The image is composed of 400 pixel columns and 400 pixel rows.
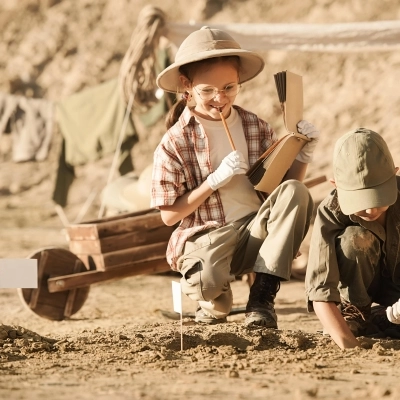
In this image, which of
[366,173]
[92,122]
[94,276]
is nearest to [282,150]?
[366,173]

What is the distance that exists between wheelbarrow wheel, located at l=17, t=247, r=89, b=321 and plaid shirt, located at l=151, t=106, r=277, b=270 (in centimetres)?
114

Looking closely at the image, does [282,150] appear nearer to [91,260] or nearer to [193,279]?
[193,279]

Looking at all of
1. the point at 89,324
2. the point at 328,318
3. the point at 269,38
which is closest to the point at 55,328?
the point at 89,324

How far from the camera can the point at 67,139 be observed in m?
8.47

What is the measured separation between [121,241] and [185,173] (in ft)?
3.86

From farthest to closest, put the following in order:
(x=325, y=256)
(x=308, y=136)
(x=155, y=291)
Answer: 1. (x=155, y=291)
2. (x=308, y=136)
3. (x=325, y=256)

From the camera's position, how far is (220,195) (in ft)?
13.9

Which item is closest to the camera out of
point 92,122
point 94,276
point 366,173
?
point 366,173

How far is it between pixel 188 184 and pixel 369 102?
21.6 feet

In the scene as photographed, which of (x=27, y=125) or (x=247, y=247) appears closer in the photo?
(x=247, y=247)

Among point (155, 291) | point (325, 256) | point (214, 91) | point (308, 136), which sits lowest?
point (155, 291)

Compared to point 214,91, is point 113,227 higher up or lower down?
lower down

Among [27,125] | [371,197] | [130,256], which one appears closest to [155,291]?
[130,256]

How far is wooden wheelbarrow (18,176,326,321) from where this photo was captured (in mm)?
5184
